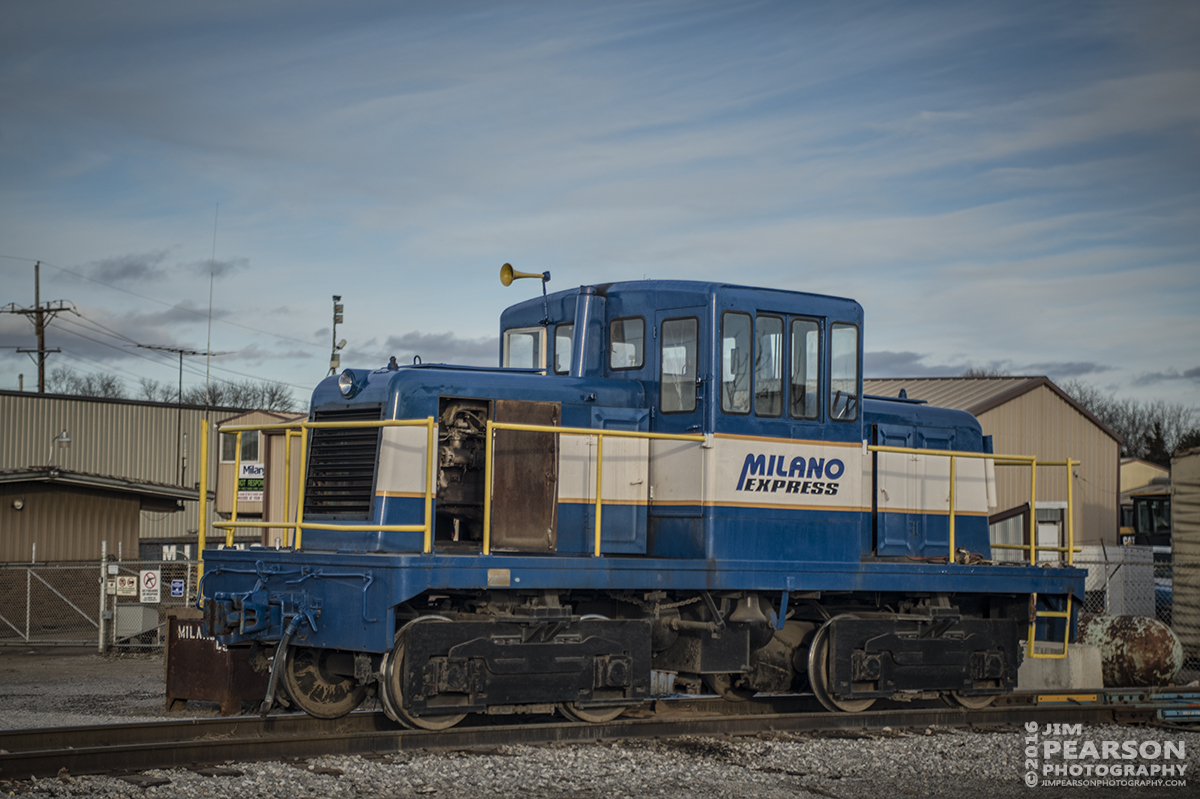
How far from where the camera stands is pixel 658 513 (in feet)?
32.4

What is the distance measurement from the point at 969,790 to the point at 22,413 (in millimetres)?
36167

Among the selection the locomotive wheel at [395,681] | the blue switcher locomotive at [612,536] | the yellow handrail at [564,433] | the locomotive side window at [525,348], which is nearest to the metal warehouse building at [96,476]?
the locomotive side window at [525,348]

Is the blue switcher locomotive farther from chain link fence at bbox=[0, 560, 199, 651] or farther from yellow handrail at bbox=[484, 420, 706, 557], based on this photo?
chain link fence at bbox=[0, 560, 199, 651]

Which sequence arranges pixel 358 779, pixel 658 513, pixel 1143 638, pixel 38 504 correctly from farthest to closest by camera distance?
pixel 38 504 < pixel 1143 638 < pixel 658 513 < pixel 358 779

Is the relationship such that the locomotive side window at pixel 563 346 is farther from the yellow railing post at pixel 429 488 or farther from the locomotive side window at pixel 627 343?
the yellow railing post at pixel 429 488

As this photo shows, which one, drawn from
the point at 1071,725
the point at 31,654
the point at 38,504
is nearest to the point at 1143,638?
the point at 1071,725

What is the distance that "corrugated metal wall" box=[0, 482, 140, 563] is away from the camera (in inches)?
958

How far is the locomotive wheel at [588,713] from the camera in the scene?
31.0 feet

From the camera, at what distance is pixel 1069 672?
45.1 ft

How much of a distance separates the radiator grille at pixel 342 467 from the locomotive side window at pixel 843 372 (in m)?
4.06

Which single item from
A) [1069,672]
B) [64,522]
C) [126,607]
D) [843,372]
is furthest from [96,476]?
[1069,672]

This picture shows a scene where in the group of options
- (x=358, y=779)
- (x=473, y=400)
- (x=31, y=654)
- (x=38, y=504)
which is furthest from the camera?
(x=38, y=504)

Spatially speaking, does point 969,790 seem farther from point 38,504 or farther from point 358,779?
point 38,504

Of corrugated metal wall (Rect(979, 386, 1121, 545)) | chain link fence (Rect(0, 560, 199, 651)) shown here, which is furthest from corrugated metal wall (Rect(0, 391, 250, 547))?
corrugated metal wall (Rect(979, 386, 1121, 545))
